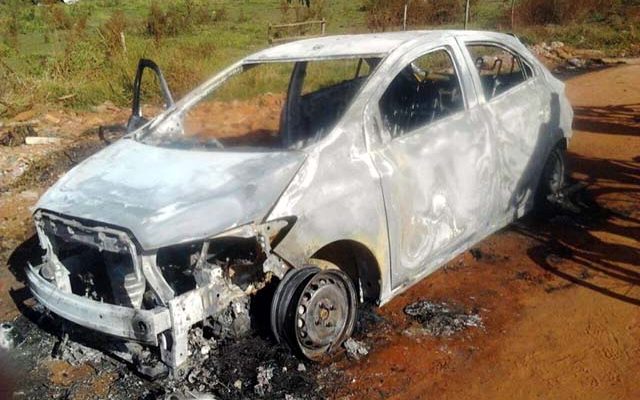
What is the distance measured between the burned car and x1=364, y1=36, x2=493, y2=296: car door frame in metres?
0.01

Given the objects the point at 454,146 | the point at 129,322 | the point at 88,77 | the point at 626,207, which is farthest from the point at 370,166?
the point at 88,77

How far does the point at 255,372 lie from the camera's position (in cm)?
342

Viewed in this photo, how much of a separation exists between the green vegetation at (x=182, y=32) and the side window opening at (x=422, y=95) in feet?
24.4

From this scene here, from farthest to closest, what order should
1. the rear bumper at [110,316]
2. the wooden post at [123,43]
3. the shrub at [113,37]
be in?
the shrub at [113,37]
the wooden post at [123,43]
the rear bumper at [110,316]

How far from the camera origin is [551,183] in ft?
17.4

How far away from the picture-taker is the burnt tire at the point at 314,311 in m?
3.28

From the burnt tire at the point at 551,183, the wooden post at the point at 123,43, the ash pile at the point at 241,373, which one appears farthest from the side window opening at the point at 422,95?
the wooden post at the point at 123,43

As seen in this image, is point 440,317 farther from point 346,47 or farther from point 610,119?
point 610,119

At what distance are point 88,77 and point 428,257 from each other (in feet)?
31.0

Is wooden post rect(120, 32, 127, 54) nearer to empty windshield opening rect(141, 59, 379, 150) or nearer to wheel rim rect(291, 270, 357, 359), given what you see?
empty windshield opening rect(141, 59, 379, 150)

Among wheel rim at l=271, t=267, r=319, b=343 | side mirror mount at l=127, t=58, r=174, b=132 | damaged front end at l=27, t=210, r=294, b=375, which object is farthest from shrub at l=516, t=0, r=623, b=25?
damaged front end at l=27, t=210, r=294, b=375

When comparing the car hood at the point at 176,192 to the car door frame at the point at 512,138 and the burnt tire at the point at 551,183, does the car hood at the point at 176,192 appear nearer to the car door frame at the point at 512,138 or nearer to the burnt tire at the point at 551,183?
the car door frame at the point at 512,138

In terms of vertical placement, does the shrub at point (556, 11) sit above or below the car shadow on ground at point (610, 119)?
above

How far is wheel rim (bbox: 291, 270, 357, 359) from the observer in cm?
→ 336
